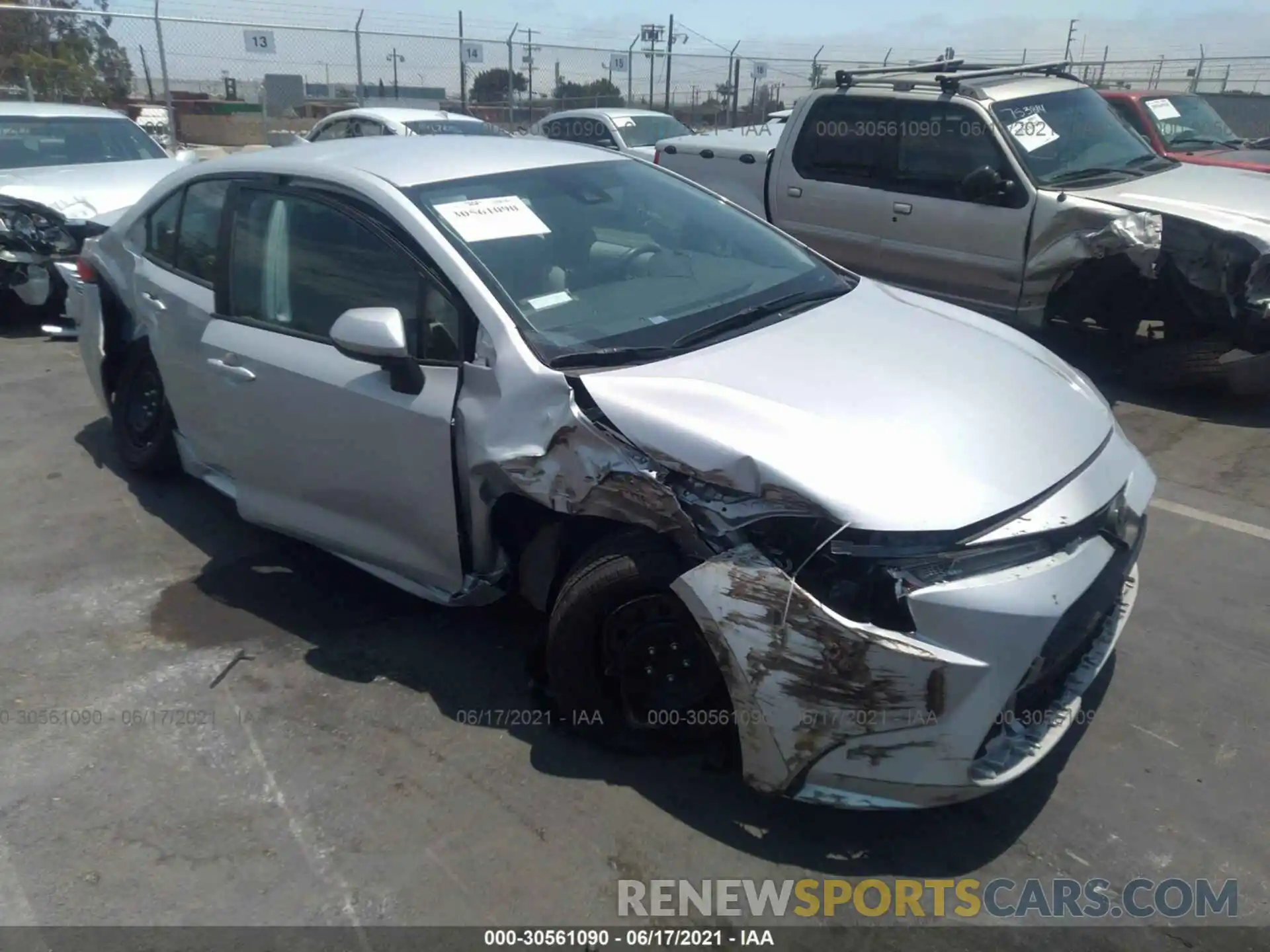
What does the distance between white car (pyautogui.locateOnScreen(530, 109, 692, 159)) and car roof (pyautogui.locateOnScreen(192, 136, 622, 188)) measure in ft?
32.3

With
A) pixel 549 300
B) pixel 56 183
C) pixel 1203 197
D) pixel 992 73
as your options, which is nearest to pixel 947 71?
pixel 992 73

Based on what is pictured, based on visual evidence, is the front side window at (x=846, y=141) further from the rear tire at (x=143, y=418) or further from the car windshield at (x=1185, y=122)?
the rear tire at (x=143, y=418)

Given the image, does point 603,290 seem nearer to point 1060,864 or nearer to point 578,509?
point 578,509

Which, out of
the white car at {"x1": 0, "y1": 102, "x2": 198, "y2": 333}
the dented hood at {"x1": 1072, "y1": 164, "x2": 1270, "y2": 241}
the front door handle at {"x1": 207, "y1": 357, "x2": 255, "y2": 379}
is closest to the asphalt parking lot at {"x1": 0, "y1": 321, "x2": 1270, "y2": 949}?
the front door handle at {"x1": 207, "y1": 357, "x2": 255, "y2": 379}

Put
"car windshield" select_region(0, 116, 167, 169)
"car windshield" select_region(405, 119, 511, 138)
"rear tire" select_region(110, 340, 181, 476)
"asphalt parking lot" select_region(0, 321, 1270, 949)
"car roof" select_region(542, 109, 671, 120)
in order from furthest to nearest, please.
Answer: "car roof" select_region(542, 109, 671, 120), "car windshield" select_region(405, 119, 511, 138), "car windshield" select_region(0, 116, 167, 169), "rear tire" select_region(110, 340, 181, 476), "asphalt parking lot" select_region(0, 321, 1270, 949)

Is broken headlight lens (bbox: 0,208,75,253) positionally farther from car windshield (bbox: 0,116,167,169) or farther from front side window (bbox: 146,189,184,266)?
front side window (bbox: 146,189,184,266)

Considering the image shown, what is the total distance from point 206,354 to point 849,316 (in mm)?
2487

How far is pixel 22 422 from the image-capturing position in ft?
19.9

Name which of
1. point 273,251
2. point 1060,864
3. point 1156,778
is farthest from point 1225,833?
point 273,251

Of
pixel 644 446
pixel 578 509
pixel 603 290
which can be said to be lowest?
pixel 578 509

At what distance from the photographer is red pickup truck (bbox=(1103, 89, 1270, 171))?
10125 mm

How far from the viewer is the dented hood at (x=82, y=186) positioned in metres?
7.79

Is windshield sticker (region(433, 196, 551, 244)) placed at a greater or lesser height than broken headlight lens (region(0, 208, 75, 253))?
greater

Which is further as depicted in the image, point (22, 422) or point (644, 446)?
point (22, 422)
